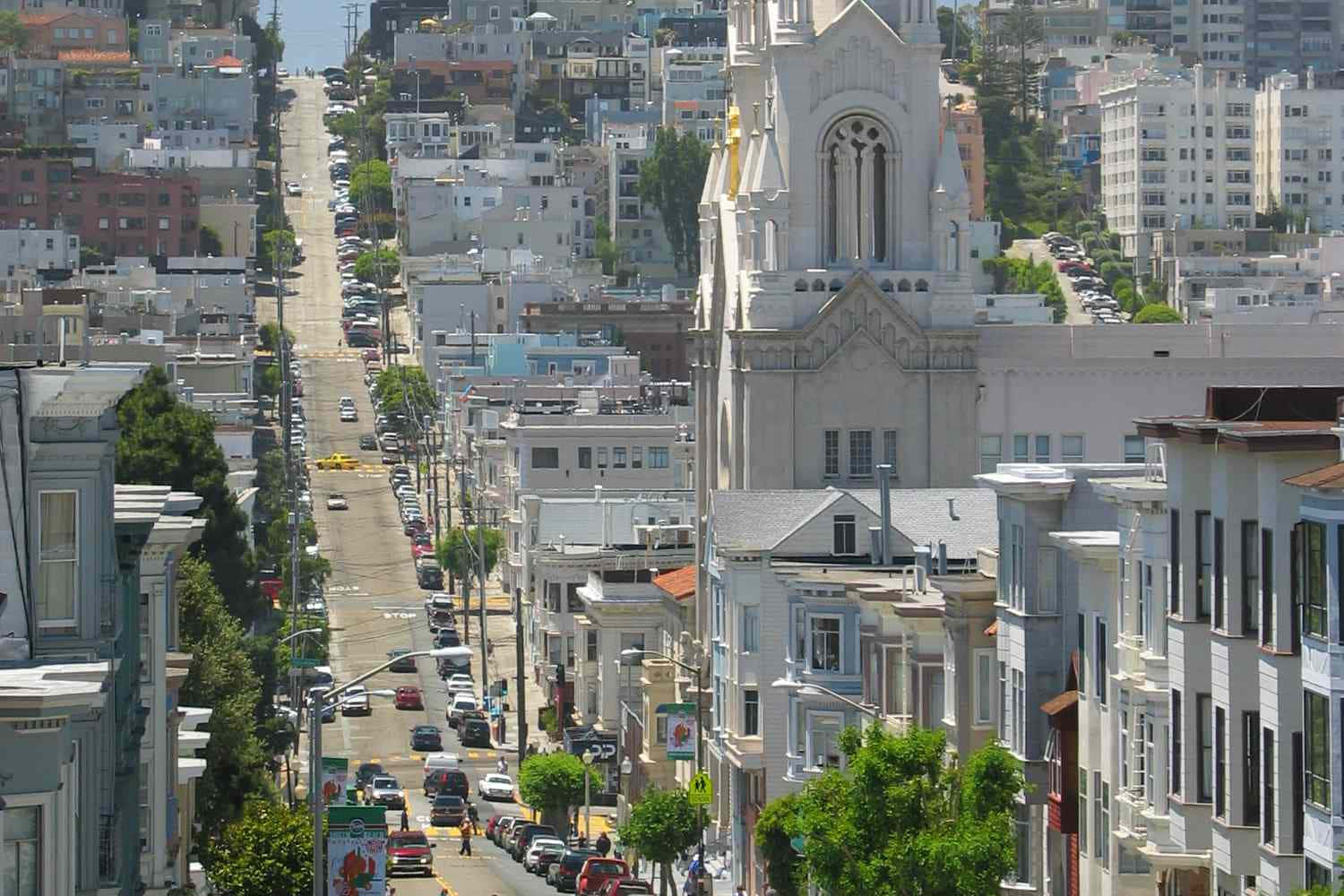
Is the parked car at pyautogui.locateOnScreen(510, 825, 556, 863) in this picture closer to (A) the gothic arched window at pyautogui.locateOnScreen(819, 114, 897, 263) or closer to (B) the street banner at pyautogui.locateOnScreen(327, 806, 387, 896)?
(A) the gothic arched window at pyautogui.locateOnScreen(819, 114, 897, 263)

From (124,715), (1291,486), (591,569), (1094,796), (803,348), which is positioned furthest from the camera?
(591,569)

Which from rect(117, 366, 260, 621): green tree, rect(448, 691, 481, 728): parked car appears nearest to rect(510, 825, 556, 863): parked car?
rect(117, 366, 260, 621): green tree

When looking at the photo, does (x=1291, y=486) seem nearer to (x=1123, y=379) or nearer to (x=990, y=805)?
(x=990, y=805)

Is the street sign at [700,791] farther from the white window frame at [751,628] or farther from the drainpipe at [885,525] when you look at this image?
the drainpipe at [885,525]

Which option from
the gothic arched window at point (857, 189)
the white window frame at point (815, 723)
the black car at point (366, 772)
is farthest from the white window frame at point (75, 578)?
the black car at point (366, 772)

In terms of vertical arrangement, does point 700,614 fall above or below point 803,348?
below

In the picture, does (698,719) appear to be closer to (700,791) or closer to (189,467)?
(700,791)

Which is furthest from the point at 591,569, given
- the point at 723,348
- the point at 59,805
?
the point at 59,805

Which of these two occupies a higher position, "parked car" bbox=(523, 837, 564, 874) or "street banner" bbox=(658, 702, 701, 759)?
"street banner" bbox=(658, 702, 701, 759)
